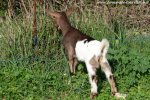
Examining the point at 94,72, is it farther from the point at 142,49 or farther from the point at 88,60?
the point at 142,49

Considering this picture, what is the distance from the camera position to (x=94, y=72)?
6676mm

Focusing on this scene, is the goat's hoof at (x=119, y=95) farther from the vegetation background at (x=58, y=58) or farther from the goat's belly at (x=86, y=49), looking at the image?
the goat's belly at (x=86, y=49)

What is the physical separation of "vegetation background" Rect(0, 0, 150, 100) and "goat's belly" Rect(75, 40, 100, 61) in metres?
0.41

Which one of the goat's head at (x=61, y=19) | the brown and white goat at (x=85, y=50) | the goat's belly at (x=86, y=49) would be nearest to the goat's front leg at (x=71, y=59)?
the brown and white goat at (x=85, y=50)

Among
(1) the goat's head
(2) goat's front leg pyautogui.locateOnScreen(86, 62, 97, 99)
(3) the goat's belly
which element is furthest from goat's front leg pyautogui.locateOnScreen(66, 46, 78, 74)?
(2) goat's front leg pyautogui.locateOnScreen(86, 62, 97, 99)

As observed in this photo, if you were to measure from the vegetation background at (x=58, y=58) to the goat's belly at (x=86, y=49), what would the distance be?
408 mm

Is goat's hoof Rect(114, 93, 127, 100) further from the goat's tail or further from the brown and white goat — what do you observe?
the goat's tail

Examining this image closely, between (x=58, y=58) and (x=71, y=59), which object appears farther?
(x=58, y=58)

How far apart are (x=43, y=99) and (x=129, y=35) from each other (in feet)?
8.85

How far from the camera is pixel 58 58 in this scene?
784 cm

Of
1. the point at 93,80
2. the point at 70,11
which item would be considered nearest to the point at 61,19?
the point at 70,11

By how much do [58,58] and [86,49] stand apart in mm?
1123

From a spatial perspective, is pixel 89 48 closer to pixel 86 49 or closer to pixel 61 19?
pixel 86 49

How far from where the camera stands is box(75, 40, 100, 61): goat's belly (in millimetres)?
6634
